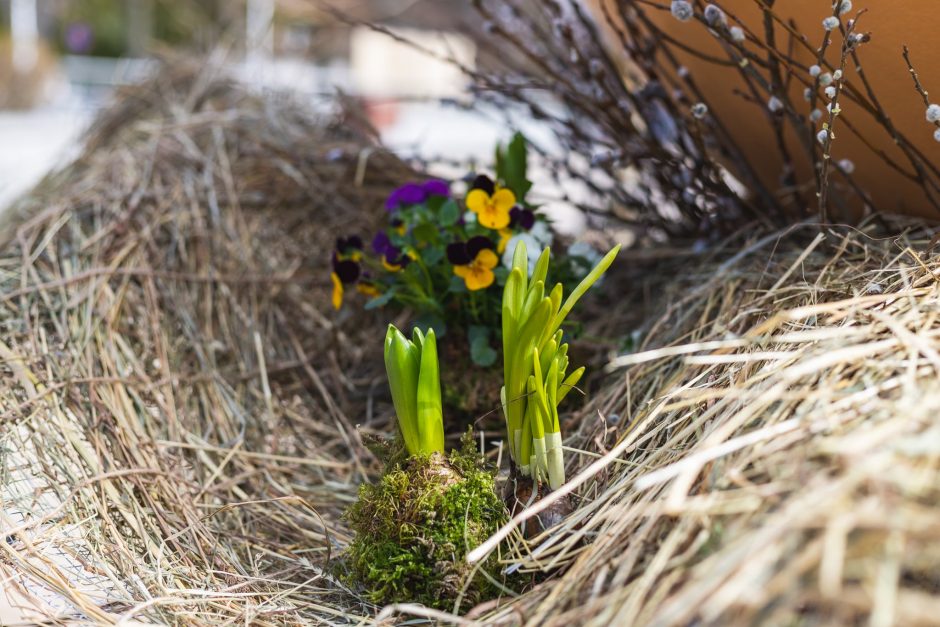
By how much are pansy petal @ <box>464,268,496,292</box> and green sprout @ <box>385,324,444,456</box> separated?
0.28 metres

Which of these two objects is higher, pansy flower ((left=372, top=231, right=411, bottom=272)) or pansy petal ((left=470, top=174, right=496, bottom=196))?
pansy petal ((left=470, top=174, right=496, bottom=196))

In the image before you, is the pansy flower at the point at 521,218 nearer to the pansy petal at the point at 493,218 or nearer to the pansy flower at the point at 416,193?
the pansy petal at the point at 493,218

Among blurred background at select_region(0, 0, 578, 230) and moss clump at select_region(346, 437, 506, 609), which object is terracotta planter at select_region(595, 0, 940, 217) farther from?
moss clump at select_region(346, 437, 506, 609)

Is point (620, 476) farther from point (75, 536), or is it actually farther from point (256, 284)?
point (256, 284)

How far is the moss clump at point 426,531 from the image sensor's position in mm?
938

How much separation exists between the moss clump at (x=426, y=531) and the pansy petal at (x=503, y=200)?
50cm

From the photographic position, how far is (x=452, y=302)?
1442 mm

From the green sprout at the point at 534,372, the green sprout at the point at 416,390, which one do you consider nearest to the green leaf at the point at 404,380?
the green sprout at the point at 416,390

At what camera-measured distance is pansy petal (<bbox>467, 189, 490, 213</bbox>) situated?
1.33 metres

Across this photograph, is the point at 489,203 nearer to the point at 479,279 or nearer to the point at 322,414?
the point at 479,279

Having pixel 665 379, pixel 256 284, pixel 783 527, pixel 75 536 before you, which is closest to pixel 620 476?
pixel 665 379

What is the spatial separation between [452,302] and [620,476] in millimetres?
545

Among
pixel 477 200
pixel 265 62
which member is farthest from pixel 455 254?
pixel 265 62

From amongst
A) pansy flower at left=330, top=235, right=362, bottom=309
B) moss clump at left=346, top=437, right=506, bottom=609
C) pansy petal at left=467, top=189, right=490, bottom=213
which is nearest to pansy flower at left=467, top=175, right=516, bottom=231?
pansy petal at left=467, top=189, right=490, bottom=213
